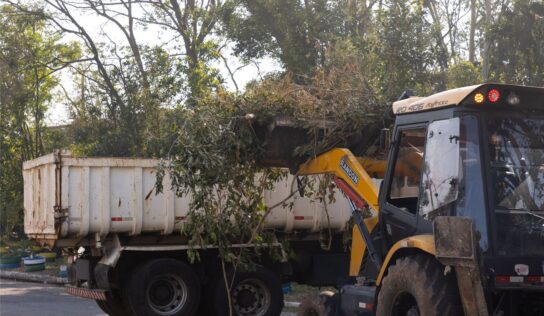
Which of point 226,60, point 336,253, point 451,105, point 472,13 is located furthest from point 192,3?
point 451,105

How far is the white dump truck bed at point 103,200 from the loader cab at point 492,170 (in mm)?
5767

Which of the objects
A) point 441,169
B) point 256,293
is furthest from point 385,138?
point 256,293

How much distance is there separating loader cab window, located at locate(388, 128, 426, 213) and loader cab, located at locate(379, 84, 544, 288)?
22cm

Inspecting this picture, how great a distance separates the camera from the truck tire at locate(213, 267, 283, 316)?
13031 mm

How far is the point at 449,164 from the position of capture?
6809 millimetres

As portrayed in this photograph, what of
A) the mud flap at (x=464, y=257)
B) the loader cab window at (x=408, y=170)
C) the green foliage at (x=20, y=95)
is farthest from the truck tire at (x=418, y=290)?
the green foliage at (x=20, y=95)

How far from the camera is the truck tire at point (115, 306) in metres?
13.0

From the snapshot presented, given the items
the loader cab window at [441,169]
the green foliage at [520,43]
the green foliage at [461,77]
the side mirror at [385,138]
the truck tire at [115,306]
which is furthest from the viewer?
the green foliage at [461,77]

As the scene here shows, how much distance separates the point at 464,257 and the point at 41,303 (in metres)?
→ 11.7

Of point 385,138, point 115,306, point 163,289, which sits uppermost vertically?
point 385,138

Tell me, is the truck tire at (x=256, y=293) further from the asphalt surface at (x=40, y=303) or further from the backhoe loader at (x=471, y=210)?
the backhoe loader at (x=471, y=210)

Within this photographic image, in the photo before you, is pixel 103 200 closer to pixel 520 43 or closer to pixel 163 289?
pixel 163 289

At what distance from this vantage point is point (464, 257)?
20.2 ft

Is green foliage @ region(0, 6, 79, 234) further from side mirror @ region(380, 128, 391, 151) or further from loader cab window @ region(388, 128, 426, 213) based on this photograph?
loader cab window @ region(388, 128, 426, 213)
